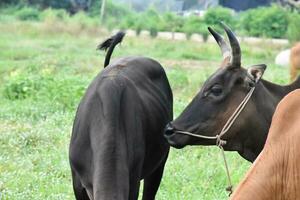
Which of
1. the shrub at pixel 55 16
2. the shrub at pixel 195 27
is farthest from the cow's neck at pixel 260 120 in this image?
the shrub at pixel 55 16

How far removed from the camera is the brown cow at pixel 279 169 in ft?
11.9

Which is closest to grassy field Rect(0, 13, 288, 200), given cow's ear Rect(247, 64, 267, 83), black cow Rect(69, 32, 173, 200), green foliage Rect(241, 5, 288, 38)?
A: black cow Rect(69, 32, 173, 200)

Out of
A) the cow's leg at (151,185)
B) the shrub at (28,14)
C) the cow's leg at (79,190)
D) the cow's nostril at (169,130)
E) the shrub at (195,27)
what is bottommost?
the shrub at (28,14)

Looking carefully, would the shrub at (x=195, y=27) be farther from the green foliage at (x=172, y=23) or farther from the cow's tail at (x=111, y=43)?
the cow's tail at (x=111, y=43)

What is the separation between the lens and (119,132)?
538 cm

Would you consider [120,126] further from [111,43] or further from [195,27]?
[195,27]

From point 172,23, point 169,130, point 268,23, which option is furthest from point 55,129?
point 172,23

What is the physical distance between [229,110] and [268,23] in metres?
30.5

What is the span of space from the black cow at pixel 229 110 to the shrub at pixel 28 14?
37586 millimetres

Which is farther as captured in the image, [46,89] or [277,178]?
[46,89]

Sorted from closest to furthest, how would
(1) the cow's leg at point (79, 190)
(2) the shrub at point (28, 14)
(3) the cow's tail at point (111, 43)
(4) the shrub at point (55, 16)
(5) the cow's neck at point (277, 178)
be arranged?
(5) the cow's neck at point (277, 178), (1) the cow's leg at point (79, 190), (3) the cow's tail at point (111, 43), (4) the shrub at point (55, 16), (2) the shrub at point (28, 14)

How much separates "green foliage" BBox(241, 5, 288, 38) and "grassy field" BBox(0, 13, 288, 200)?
937 centimetres

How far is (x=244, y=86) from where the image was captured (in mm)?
5871

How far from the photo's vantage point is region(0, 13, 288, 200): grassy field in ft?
26.3
